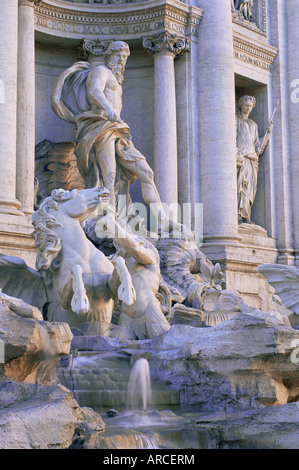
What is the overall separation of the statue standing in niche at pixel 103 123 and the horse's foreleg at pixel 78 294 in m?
5.70

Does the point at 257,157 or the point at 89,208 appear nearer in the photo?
the point at 89,208

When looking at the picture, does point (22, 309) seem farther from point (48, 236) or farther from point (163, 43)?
point (163, 43)

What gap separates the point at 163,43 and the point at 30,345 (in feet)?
35.5

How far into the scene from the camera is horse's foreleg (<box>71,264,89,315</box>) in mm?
8977

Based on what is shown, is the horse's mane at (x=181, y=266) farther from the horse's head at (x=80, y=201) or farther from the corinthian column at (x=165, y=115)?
the horse's head at (x=80, y=201)

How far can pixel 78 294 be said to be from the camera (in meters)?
9.09

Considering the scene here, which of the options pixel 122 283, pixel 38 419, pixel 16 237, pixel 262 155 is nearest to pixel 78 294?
pixel 122 283

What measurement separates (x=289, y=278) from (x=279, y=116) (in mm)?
7699

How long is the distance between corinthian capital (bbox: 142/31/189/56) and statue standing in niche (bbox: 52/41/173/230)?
1.43m

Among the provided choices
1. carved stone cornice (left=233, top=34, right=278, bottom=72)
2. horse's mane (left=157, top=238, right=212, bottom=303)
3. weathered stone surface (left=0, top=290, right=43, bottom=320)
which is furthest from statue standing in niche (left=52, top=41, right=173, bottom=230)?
weathered stone surface (left=0, top=290, right=43, bottom=320)

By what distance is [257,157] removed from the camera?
62.0 feet

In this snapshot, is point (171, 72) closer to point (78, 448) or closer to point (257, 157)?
point (257, 157)

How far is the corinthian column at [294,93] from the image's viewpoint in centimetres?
1908

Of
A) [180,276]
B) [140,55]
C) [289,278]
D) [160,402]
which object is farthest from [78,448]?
[140,55]
